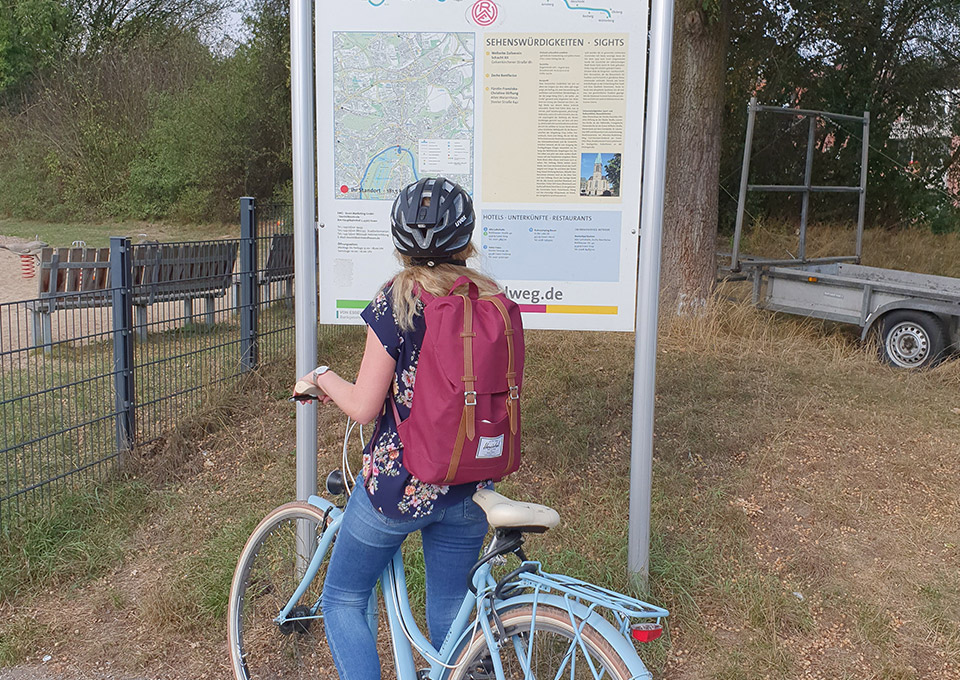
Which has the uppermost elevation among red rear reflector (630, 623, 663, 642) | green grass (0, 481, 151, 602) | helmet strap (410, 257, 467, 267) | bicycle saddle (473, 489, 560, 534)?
helmet strap (410, 257, 467, 267)

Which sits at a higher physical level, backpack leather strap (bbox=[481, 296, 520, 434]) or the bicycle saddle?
backpack leather strap (bbox=[481, 296, 520, 434])

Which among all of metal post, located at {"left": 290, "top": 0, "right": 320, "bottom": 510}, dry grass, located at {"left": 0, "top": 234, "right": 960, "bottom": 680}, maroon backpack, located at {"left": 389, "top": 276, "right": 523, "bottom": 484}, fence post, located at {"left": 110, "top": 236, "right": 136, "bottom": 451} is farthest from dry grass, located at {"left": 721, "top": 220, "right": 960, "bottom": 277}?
maroon backpack, located at {"left": 389, "top": 276, "right": 523, "bottom": 484}

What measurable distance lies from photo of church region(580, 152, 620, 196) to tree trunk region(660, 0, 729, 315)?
16.0 ft

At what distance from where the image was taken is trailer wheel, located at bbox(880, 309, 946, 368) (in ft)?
25.0

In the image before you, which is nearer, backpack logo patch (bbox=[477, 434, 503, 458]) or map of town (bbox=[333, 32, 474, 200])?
backpack logo patch (bbox=[477, 434, 503, 458])

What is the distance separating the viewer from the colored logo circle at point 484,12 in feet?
12.0

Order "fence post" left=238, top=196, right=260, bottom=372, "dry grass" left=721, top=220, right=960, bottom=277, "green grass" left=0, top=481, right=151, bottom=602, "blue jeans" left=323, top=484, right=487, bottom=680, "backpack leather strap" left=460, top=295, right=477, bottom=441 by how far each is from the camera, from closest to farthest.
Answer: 1. "backpack leather strap" left=460, top=295, right=477, bottom=441
2. "blue jeans" left=323, top=484, right=487, bottom=680
3. "green grass" left=0, top=481, right=151, bottom=602
4. "fence post" left=238, top=196, right=260, bottom=372
5. "dry grass" left=721, top=220, right=960, bottom=277

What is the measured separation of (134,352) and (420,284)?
139 inches

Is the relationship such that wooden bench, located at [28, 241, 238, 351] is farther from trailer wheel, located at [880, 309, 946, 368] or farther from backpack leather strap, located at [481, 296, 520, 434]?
trailer wheel, located at [880, 309, 946, 368]

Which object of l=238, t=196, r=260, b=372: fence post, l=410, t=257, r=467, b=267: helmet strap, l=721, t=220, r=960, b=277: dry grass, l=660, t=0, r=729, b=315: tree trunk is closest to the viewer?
l=410, t=257, r=467, b=267: helmet strap

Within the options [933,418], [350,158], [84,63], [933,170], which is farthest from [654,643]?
[84,63]

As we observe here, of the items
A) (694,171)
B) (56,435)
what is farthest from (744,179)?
(56,435)

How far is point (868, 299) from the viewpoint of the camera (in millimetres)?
8172

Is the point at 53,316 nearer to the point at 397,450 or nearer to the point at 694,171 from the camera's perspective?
the point at 694,171
